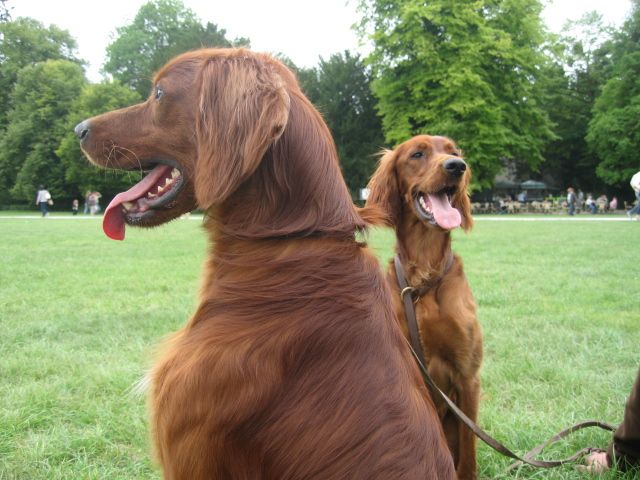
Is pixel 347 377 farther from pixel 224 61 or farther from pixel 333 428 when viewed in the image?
pixel 224 61

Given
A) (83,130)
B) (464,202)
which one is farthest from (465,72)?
(83,130)

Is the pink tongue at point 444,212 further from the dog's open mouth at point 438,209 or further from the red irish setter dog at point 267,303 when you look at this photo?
the red irish setter dog at point 267,303

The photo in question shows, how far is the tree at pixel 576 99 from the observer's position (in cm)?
4638

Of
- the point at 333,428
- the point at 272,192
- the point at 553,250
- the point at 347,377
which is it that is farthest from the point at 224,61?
the point at 553,250

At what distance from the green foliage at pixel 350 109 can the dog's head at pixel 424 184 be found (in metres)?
36.0

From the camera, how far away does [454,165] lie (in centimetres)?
375

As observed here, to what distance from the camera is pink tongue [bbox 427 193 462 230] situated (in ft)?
11.6

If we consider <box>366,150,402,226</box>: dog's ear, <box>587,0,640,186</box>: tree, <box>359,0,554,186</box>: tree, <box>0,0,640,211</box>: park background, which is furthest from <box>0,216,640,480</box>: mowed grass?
<box>587,0,640,186</box>: tree

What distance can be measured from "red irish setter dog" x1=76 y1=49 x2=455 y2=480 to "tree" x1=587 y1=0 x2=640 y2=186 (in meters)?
43.5

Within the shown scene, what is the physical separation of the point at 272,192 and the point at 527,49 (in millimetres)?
37224

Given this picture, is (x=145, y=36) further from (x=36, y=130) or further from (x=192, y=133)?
(x=192, y=133)

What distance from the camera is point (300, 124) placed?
182 centimetres

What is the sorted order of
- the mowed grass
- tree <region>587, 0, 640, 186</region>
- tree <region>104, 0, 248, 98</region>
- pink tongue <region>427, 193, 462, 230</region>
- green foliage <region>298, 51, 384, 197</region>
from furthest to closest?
tree <region>104, 0, 248, 98</region>
green foliage <region>298, 51, 384, 197</region>
tree <region>587, 0, 640, 186</region>
pink tongue <region>427, 193, 462, 230</region>
the mowed grass

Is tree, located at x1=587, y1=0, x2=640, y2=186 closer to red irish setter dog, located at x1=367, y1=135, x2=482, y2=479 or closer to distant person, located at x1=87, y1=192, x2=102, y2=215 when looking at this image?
distant person, located at x1=87, y1=192, x2=102, y2=215
